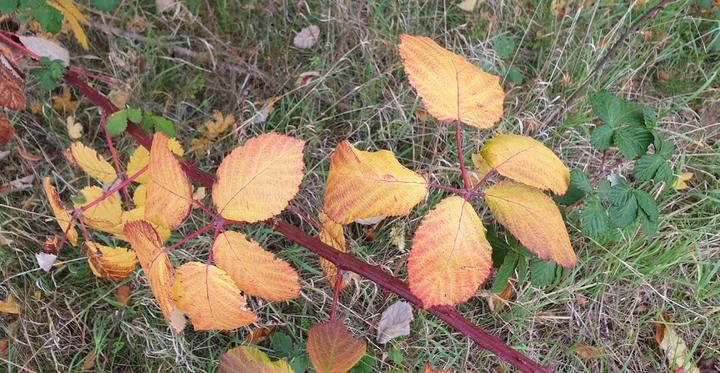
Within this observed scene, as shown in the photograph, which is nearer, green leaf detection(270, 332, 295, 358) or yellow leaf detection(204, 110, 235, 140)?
green leaf detection(270, 332, 295, 358)

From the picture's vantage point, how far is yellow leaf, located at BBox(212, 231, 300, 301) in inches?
41.6

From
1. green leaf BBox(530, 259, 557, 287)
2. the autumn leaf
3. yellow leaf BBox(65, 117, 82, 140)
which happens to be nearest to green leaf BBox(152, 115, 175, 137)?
yellow leaf BBox(65, 117, 82, 140)

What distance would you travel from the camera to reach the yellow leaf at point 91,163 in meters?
1.61

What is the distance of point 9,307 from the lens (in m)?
1.76

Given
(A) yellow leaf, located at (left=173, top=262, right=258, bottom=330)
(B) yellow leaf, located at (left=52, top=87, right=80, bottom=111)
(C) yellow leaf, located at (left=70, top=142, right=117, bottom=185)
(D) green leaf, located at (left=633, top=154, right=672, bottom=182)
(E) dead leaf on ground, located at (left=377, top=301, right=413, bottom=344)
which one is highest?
(D) green leaf, located at (left=633, top=154, right=672, bottom=182)

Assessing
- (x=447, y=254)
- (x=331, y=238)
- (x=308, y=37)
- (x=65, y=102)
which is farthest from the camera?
(x=308, y=37)

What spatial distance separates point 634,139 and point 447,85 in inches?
22.1

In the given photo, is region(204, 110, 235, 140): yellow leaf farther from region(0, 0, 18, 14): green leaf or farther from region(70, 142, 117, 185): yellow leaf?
region(0, 0, 18, 14): green leaf

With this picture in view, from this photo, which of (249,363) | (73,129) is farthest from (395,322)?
(73,129)

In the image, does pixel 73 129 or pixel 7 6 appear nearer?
pixel 7 6

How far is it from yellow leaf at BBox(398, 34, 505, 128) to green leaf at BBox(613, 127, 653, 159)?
1.45ft

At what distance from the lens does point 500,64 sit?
2.03 meters

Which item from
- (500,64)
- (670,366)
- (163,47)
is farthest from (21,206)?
(670,366)

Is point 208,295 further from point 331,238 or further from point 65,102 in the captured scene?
point 65,102
